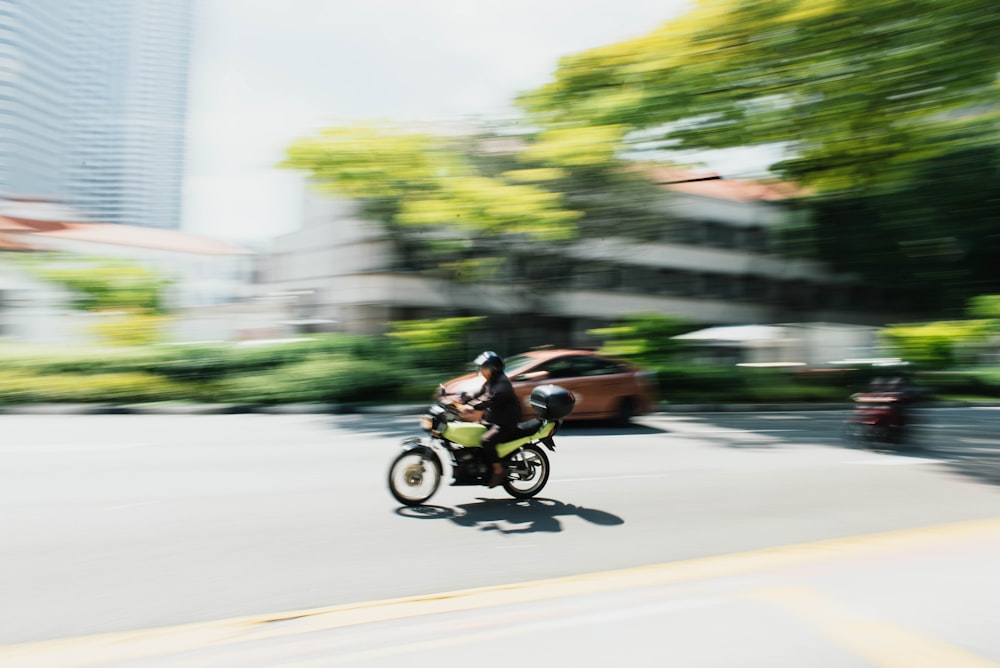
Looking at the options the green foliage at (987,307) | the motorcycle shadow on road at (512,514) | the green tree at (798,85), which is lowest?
the motorcycle shadow on road at (512,514)

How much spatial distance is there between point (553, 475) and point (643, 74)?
10018mm

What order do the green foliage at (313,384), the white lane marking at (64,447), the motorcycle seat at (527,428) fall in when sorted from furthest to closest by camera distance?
the green foliage at (313,384), the white lane marking at (64,447), the motorcycle seat at (527,428)

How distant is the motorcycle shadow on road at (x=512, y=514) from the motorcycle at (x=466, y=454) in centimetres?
16

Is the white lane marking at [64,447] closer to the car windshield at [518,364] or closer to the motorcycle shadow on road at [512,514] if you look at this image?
the motorcycle shadow on road at [512,514]

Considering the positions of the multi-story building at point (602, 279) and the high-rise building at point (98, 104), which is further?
the high-rise building at point (98, 104)

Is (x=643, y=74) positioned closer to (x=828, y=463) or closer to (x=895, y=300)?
(x=828, y=463)

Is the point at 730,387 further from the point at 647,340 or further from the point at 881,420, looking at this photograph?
the point at 881,420

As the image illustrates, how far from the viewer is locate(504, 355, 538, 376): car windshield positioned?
11977 millimetres

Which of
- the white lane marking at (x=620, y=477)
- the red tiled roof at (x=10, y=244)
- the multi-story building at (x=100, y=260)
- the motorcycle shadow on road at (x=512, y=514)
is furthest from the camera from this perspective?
the red tiled roof at (x=10, y=244)

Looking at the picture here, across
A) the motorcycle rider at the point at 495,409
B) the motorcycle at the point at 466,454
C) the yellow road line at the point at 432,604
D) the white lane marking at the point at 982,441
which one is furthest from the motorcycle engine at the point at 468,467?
the white lane marking at the point at 982,441

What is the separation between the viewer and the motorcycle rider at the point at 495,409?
6.66m

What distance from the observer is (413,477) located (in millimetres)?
6551

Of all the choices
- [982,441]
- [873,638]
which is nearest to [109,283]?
[982,441]

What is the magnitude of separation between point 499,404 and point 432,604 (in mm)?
2596
